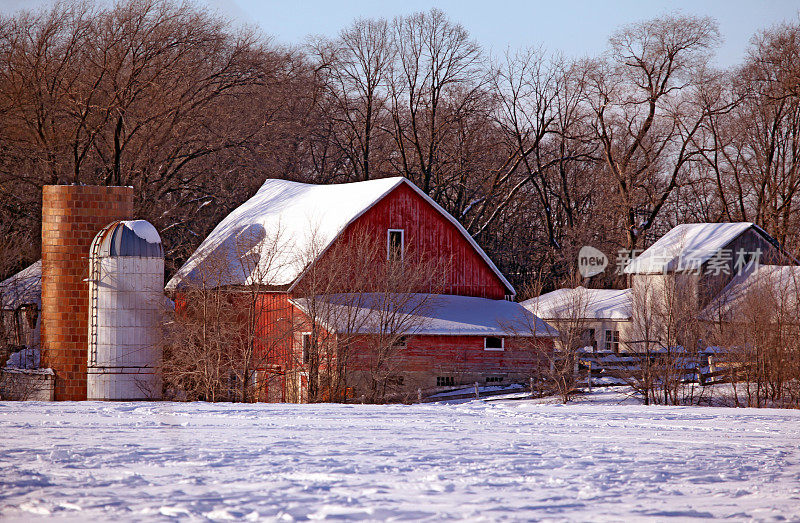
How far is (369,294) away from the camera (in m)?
26.6

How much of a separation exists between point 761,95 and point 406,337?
29.9m

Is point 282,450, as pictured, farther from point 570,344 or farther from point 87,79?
point 87,79

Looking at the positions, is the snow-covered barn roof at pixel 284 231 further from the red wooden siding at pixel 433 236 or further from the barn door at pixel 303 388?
the barn door at pixel 303 388

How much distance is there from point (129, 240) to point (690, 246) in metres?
27.0

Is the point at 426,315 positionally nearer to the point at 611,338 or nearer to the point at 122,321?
the point at 122,321

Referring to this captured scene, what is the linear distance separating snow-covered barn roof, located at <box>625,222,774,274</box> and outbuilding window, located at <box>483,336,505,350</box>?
13260 mm

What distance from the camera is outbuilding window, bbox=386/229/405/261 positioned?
29312 mm

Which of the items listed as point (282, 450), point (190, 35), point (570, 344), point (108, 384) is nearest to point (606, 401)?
point (570, 344)

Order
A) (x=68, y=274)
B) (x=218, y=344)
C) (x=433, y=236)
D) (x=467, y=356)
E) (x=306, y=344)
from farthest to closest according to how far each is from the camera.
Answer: (x=433, y=236) → (x=467, y=356) → (x=306, y=344) → (x=68, y=274) → (x=218, y=344)

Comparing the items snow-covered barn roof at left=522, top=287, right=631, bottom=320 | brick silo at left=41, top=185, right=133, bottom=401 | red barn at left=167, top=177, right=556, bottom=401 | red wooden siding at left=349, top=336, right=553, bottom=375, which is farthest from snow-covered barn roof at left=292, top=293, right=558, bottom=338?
snow-covered barn roof at left=522, top=287, right=631, bottom=320

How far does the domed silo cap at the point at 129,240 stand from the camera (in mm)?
22422

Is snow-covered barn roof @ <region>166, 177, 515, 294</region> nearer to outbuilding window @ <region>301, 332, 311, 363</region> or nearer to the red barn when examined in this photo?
the red barn

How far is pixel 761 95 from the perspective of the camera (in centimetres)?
4788

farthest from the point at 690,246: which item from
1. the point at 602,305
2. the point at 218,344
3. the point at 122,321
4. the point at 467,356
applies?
the point at 122,321
